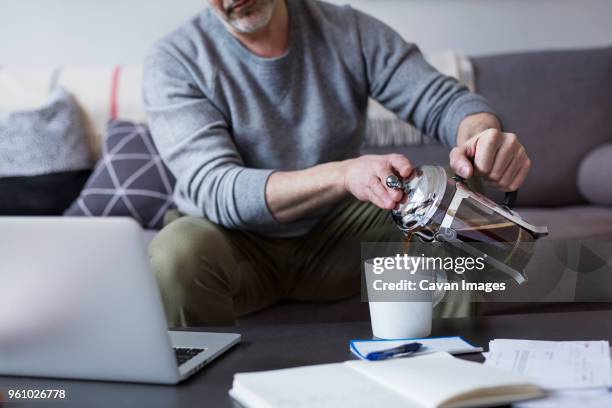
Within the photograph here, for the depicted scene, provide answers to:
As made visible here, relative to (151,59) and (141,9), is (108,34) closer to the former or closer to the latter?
(141,9)

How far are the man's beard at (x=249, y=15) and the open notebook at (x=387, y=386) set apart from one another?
2.93 ft

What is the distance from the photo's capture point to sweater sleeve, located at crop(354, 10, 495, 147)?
1538mm

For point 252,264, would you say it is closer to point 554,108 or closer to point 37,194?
point 37,194

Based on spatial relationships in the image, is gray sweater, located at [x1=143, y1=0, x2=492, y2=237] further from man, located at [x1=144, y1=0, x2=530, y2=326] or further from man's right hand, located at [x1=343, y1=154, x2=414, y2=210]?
man's right hand, located at [x1=343, y1=154, x2=414, y2=210]

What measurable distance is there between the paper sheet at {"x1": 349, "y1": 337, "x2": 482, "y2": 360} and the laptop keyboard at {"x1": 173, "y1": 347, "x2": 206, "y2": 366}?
19 cm

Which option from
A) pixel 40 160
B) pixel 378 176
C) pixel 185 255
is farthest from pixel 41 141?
pixel 378 176

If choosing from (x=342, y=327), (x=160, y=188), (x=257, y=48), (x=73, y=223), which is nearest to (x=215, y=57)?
(x=257, y=48)

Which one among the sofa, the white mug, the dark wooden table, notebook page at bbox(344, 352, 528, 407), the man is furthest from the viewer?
the sofa

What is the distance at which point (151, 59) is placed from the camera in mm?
1582

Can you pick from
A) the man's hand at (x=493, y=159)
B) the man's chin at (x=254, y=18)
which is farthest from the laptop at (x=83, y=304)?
the man's chin at (x=254, y=18)

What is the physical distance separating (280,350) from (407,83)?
32.2 inches

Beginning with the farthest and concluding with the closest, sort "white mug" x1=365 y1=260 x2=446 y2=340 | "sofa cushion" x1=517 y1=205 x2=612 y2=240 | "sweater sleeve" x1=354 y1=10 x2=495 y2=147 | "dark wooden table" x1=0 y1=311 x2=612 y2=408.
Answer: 1. "sofa cushion" x1=517 y1=205 x2=612 y2=240
2. "sweater sleeve" x1=354 y1=10 x2=495 y2=147
3. "white mug" x1=365 y1=260 x2=446 y2=340
4. "dark wooden table" x1=0 y1=311 x2=612 y2=408

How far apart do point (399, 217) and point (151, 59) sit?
2.58 ft

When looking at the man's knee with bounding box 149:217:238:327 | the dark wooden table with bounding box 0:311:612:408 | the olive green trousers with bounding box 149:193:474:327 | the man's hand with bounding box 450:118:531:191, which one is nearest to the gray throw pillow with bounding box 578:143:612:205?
the olive green trousers with bounding box 149:193:474:327
